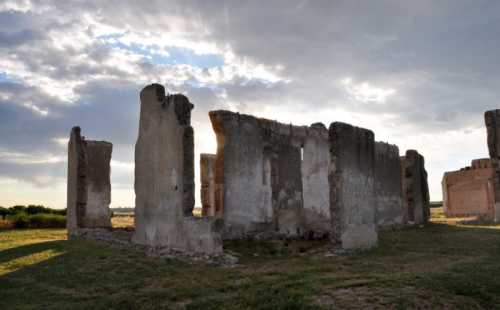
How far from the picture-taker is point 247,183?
15.0 metres

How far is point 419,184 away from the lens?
21547mm

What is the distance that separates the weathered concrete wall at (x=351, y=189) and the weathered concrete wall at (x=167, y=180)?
3.09 m

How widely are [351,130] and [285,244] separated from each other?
152 inches

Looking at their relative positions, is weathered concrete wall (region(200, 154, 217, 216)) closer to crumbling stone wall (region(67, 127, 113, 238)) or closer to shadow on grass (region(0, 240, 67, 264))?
crumbling stone wall (region(67, 127, 113, 238))

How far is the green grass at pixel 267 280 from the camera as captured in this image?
22.1ft

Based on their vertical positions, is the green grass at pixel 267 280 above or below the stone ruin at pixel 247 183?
below

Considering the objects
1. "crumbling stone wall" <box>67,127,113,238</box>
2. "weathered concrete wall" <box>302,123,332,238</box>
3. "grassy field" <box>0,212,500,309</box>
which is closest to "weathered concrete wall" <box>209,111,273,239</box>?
"grassy field" <box>0,212,500,309</box>

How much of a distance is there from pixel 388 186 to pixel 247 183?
7.51m

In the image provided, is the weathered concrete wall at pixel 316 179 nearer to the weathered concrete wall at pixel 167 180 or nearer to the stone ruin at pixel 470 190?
the weathered concrete wall at pixel 167 180

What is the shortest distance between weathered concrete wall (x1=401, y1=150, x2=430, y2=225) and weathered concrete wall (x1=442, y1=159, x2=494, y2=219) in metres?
7.22

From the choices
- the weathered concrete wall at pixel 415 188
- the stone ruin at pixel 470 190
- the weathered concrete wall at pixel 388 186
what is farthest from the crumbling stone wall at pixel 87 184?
the stone ruin at pixel 470 190

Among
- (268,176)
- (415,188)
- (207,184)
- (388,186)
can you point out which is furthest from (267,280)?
(415,188)

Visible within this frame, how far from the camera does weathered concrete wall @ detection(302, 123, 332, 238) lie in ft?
57.2

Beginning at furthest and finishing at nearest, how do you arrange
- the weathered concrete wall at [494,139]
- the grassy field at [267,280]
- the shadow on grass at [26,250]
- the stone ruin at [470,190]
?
the stone ruin at [470,190], the weathered concrete wall at [494,139], the shadow on grass at [26,250], the grassy field at [267,280]
